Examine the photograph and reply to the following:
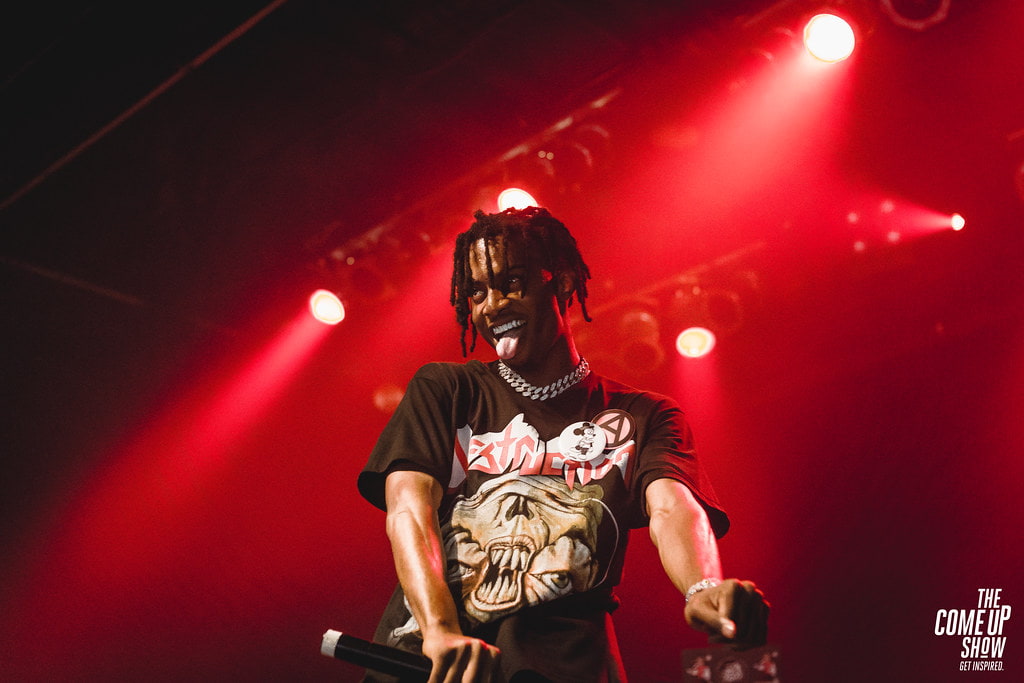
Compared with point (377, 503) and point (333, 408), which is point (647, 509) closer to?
point (377, 503)

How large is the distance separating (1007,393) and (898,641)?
1556mm

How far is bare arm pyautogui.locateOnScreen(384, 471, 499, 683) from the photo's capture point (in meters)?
1.45

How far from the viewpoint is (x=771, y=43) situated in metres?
4.35

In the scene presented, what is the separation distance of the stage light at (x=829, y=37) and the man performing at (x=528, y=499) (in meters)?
2.83

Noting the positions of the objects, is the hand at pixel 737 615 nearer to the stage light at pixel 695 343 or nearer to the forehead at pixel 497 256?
the forehead at pixel 497 256

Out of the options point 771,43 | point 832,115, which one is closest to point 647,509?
point 771,43

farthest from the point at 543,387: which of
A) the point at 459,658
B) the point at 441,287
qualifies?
the point at 441,287

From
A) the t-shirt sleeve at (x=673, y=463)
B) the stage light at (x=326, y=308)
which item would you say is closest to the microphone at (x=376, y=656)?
the t-shirt sleeve at (x=673, y=463)

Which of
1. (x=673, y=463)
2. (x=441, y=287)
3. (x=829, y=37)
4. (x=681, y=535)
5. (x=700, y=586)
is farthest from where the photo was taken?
(x=441, y=287)

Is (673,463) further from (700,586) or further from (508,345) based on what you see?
(508,345)

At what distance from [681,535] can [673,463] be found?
0.18 m

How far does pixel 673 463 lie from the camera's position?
179 centimetres

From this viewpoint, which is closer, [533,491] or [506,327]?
[533,491]

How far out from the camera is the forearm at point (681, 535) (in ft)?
5.23
